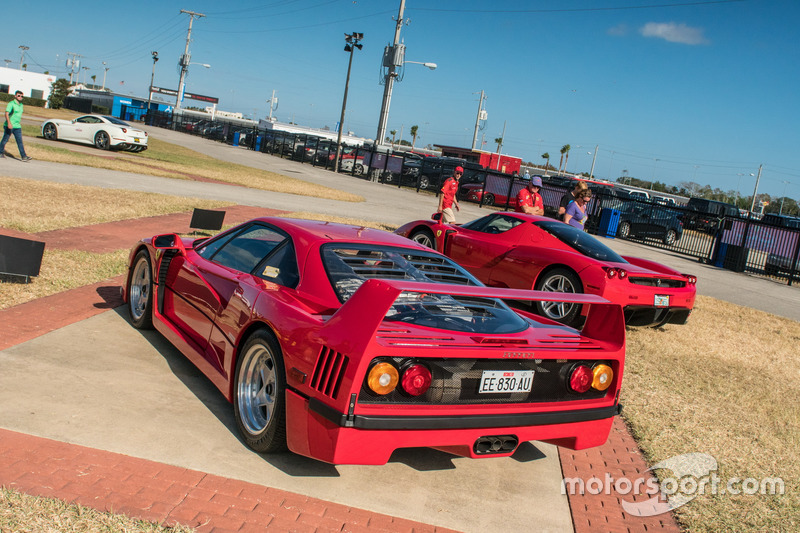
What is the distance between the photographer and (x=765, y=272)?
2114cm

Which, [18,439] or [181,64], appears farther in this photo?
[181,64]

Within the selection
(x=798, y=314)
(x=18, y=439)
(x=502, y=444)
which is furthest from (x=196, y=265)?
(x=798, y=314)

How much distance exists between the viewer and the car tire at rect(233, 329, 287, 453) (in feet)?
12.1

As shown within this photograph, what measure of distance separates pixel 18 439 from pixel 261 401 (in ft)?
4.19

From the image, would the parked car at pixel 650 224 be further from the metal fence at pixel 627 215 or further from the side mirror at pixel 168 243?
the side mirror at pixel 168 243

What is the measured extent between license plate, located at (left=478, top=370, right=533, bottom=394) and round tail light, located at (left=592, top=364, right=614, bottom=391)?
49 cm

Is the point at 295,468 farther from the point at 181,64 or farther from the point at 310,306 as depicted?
the point at 181,64

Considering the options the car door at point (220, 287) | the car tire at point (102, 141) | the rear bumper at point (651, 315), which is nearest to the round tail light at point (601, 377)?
the car door at point (220, 287)

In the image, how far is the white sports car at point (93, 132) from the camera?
27.0 meters

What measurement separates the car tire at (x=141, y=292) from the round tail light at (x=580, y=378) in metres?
3.51

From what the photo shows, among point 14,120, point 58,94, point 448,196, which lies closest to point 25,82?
point 58,94

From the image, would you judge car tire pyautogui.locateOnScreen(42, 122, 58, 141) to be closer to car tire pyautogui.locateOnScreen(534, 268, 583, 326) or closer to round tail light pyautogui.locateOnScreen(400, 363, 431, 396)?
car tire pyautogui.locateOnScreen(534, 268, 583, 326)

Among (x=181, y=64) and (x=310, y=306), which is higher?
(x=181, y=64)

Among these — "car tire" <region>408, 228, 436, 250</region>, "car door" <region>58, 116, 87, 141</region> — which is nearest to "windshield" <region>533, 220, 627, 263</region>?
"car tire" <region>408, 228, 436, 250</region>
